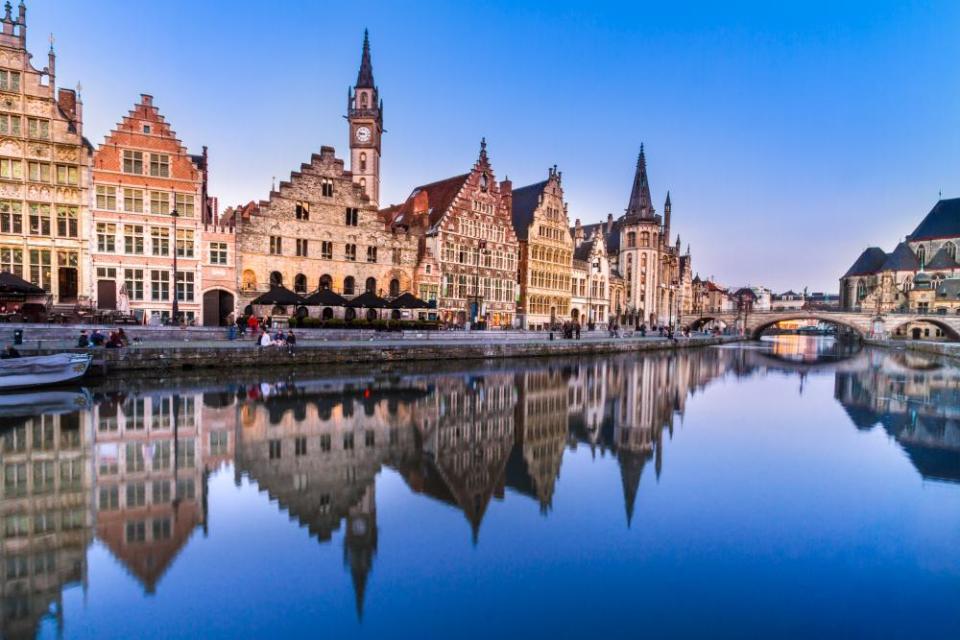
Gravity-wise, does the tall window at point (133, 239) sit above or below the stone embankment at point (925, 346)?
above

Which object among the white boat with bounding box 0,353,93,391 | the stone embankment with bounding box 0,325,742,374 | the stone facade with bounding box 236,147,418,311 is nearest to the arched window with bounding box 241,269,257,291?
the stone facade with bounding box 236,147,418,311

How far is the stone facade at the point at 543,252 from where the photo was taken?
4981cm

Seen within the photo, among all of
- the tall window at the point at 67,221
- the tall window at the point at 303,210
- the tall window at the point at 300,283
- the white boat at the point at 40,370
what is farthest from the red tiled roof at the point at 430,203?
the white boat at the point at 40,370

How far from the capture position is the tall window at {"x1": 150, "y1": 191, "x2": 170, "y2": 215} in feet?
103

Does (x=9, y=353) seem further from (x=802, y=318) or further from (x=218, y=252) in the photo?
(x=802, y=318)

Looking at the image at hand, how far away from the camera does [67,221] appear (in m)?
29.6

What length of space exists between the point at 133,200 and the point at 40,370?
60.2ft

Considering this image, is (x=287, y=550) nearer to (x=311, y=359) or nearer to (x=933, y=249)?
(x=311, y=359)

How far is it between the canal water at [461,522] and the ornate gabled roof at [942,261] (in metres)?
80.4

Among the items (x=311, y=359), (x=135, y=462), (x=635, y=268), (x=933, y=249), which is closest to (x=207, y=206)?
(x=311, y=359)

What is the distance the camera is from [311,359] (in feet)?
78.6

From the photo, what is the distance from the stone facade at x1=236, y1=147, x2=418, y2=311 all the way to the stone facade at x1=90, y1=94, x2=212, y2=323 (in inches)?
119

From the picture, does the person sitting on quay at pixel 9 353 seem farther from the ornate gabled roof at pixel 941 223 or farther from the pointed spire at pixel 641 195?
the ornate gabled roof at pixel 941 223

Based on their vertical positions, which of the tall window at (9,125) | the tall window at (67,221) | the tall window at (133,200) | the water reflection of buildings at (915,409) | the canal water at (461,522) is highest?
the tall window at (9,125)
